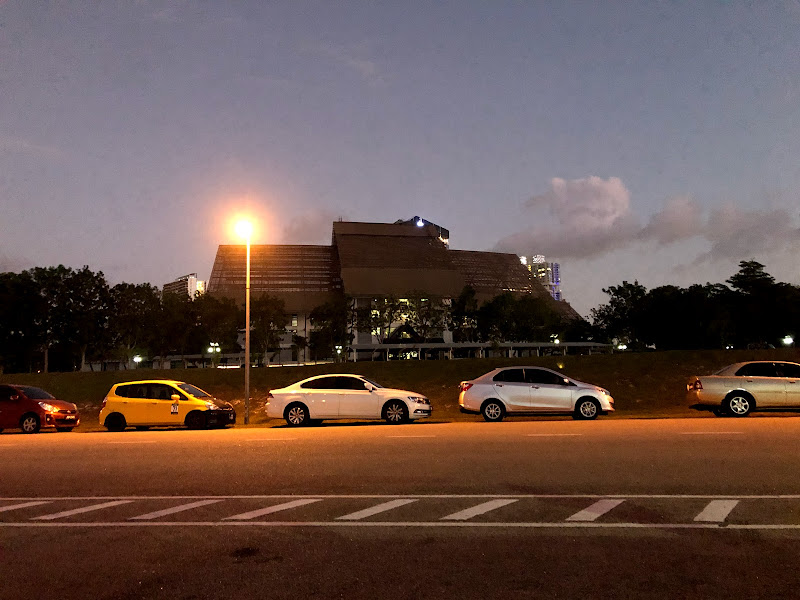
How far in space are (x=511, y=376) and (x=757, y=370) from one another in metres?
6.88

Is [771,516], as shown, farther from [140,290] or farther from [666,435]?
[140,290]

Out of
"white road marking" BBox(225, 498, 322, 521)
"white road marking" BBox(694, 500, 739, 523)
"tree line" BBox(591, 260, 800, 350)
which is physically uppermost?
"tree line" BBox(591, 260, 800, 350)

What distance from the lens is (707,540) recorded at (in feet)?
20.5

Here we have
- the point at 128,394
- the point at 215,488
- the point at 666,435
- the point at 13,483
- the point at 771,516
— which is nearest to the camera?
the point at 771,516

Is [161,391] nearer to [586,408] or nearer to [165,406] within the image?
[165,406]

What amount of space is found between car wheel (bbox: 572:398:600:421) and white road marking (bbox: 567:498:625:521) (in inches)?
487

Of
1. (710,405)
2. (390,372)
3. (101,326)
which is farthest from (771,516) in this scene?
(101,326)

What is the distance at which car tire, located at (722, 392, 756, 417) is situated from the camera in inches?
769

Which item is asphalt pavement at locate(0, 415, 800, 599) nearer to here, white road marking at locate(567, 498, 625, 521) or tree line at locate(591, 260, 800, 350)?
white road marking at locate(567, 498, 625, 521)

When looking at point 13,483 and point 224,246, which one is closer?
point 13,483

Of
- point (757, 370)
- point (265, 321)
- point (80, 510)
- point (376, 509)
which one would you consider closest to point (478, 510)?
point (376, 509)

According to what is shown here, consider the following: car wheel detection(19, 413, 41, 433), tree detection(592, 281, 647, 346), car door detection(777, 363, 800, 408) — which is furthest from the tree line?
car wheel detection(19, 413, 41, 433)

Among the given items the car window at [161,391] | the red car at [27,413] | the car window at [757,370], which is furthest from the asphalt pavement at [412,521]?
the red car at [27,413]

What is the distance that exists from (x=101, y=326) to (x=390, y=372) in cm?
3576
